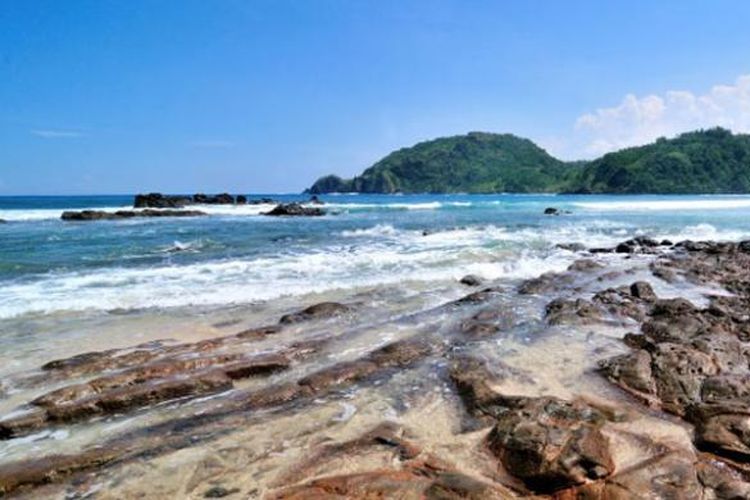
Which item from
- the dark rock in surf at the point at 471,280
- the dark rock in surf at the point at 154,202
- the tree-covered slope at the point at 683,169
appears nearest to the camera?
the dark rock in surf at the point at 471,280

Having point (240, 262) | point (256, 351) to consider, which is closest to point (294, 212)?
point (240, 262)

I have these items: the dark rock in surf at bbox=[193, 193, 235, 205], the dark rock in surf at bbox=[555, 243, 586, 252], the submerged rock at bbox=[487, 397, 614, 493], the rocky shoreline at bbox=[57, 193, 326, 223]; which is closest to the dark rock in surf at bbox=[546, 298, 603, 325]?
the submerged rock at bbox=[487, 397, 614, 493]

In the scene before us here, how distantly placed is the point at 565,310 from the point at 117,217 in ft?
158

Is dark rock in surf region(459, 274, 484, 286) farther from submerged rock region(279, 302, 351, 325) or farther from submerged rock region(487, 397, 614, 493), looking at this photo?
submerged rock region(487, 397, 614, 493)

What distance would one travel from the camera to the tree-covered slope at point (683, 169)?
431ft

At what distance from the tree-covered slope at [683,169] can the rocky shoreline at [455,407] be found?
467 feet

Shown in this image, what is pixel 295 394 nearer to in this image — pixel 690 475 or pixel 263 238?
pixel 690 475

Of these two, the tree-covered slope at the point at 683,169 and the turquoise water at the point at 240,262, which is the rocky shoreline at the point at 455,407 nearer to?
the turquoise water at the point at 240,262

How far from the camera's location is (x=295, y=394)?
237 inches

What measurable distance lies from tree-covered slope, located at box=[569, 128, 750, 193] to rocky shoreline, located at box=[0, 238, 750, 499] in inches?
5602

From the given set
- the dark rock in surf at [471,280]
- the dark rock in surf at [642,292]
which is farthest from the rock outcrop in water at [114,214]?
the dark rock in surf at [642,292]

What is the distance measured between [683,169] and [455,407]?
153 m

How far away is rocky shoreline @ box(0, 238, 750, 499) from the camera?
3.96 meters

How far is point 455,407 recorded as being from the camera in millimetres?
5539
